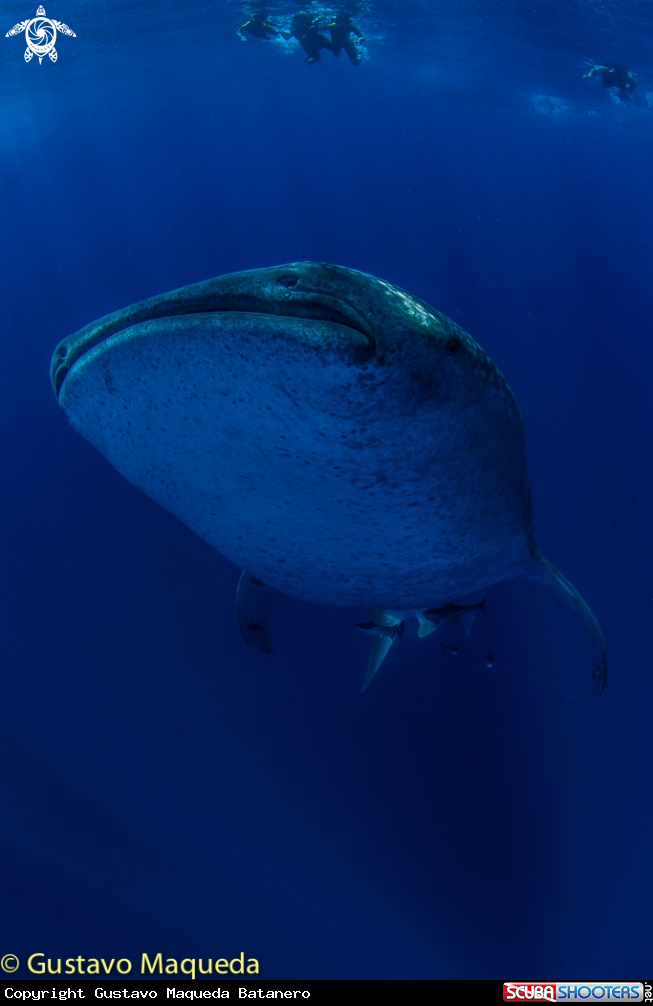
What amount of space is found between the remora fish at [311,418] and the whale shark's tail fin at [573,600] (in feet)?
3.79

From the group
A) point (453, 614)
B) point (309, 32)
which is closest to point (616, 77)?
point (309, 32)

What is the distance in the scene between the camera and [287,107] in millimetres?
47000

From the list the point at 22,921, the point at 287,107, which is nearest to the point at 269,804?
the point at 22,921

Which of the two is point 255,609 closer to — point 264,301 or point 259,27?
point 264,301

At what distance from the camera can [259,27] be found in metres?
22.3

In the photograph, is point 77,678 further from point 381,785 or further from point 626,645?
point 626,645

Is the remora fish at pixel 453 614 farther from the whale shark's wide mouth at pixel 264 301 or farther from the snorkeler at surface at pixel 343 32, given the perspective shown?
the snorkeler at surface at pixel 343 32

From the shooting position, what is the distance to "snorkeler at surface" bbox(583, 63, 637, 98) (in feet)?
72.2

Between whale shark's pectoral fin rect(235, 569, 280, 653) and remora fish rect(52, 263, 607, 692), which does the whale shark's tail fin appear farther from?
whale shark's pectoral fin rect(235, 569, 280, 653)

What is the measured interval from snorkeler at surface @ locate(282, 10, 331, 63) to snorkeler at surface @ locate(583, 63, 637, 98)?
11.1m

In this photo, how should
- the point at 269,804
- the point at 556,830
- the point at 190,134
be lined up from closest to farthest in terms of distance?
the point at 556,830, the point at 269,804, the point at 190,134

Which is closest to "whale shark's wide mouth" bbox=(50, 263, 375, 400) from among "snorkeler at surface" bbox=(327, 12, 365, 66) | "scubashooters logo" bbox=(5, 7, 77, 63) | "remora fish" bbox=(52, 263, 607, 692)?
"remora fish" bbox=(52, 263, 607, 692)

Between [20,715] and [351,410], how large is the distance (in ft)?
44.7

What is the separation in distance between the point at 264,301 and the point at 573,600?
141 inches
